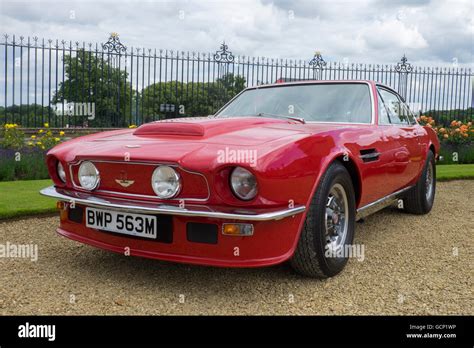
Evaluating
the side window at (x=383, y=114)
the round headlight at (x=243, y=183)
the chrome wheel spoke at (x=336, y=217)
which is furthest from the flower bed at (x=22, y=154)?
the round headlight at (x=243, y=183)

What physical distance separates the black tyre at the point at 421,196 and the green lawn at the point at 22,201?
13.2 ft

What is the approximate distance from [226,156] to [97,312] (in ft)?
3.74

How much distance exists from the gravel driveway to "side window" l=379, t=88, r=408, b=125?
132cm

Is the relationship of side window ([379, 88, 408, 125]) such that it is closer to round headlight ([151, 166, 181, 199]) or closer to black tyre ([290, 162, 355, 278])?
black tyre ([290, 162, 355, 278])

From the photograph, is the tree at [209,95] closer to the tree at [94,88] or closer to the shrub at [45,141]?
the tree at [94,88]

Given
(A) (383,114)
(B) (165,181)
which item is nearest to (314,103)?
(A) (383,114)

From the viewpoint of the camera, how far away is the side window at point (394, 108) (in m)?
4.52

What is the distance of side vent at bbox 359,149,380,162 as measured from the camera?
134 inches

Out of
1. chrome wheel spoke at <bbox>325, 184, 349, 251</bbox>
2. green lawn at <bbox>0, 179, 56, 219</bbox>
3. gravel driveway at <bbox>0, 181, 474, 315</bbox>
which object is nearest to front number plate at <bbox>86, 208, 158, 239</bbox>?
gravel driveway at <bbox>0, 181, 474, 315</bbox>

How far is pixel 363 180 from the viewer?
3.38 metres

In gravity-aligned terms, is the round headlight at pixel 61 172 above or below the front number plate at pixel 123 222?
above
